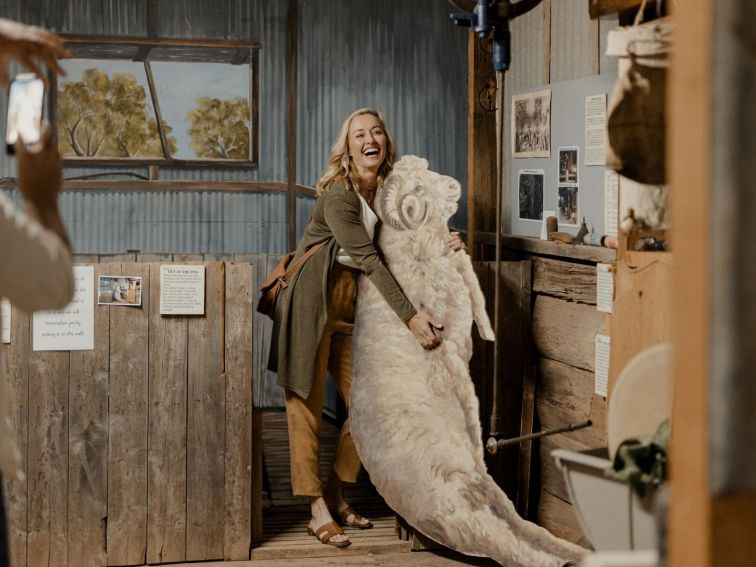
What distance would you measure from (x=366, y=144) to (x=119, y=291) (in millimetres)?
1320

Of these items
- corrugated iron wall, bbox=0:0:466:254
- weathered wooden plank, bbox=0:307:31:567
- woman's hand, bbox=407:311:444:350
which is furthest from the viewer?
corrugated iron wall, bbox=0:0:466:254

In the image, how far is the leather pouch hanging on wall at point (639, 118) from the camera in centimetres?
261

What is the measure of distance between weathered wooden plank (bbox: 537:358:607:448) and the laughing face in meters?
1.26

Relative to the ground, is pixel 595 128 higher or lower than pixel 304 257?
higher

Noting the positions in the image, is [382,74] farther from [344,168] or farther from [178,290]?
[178,290]

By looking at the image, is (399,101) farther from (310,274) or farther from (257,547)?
→ (257,547)

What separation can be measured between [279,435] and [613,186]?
334 centimetres

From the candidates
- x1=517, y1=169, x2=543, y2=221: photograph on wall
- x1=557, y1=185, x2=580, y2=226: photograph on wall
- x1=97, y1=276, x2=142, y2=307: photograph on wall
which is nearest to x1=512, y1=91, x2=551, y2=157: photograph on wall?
x1=517, y1=169, x2=543, y2=221: photograph on wall

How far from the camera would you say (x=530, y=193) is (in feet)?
18.3

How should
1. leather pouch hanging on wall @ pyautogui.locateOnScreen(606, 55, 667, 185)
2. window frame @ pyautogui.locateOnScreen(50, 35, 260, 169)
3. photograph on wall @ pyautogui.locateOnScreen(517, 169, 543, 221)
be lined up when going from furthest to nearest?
window frame @ pyautogui.locateOnScreen(50, 35, 260, 169)
photograph on wall @ pyautogui.locateOnScreen(517, 169, 543, 221)
leather pouch hanging on wall @ pyautogui.locateOnScreen(606, 55, 667, 185)

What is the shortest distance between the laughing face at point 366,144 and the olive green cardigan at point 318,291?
19 centimetres

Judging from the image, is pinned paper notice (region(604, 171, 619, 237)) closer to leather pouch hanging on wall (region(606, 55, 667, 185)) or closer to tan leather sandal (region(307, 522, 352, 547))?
tan leather sandal (region(307, 522, 352, 547))

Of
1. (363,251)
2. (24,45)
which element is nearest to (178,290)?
(363,251)

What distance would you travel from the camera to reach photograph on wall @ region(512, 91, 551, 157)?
5.35m
